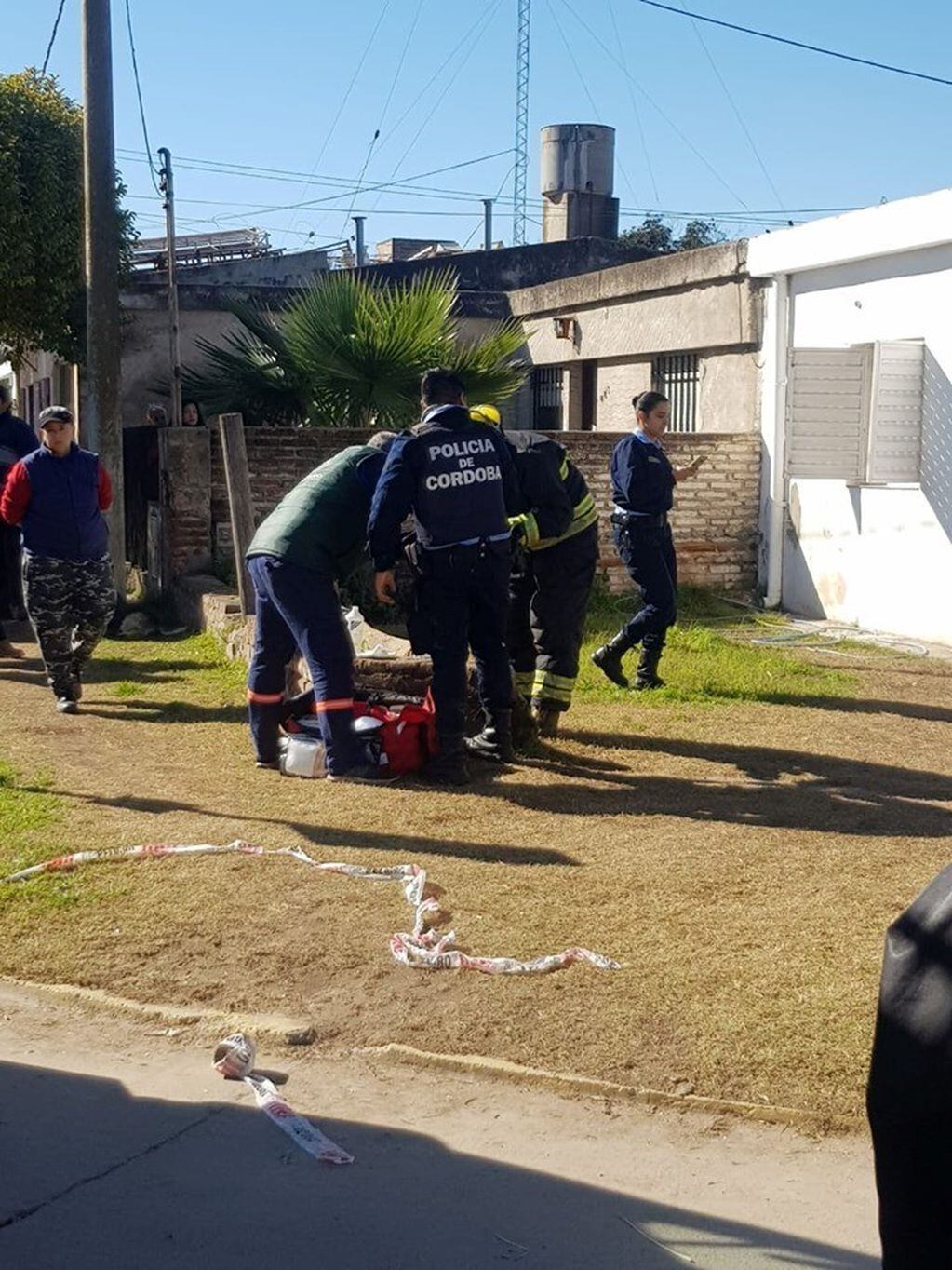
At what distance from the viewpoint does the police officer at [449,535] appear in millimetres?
7605

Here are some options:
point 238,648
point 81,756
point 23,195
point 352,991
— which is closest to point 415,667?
point 81,756

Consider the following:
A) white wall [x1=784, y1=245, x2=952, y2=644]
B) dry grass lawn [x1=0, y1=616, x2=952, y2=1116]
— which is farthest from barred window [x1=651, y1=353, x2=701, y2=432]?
dry grass lawn [x1=0, y1=616, x2=952, y2=1116]

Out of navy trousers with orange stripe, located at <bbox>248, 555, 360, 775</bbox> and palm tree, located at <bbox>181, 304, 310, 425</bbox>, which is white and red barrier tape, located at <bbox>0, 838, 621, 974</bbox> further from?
palm tree, located at <bbox>181, 304, 310, 425</bbox>

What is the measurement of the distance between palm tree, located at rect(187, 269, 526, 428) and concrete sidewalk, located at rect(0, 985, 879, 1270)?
9543 mm

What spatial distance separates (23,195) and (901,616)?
9.56 meters

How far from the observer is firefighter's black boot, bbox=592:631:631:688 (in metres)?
10.2

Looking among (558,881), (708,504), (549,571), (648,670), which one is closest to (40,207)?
(708,504)

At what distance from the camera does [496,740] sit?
823cm

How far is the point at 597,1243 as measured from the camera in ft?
11.3

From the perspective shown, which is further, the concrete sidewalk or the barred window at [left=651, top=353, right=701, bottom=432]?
the barred window at [left=651, top=353, right=701, bottom=432]

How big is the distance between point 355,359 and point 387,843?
24.5 feet

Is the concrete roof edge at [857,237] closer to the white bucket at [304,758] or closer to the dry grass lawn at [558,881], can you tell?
the dry grass lawn at [558,881]

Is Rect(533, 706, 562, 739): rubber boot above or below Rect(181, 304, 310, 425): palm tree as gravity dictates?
below

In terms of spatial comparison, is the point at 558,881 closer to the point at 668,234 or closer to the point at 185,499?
the point at 185,499
